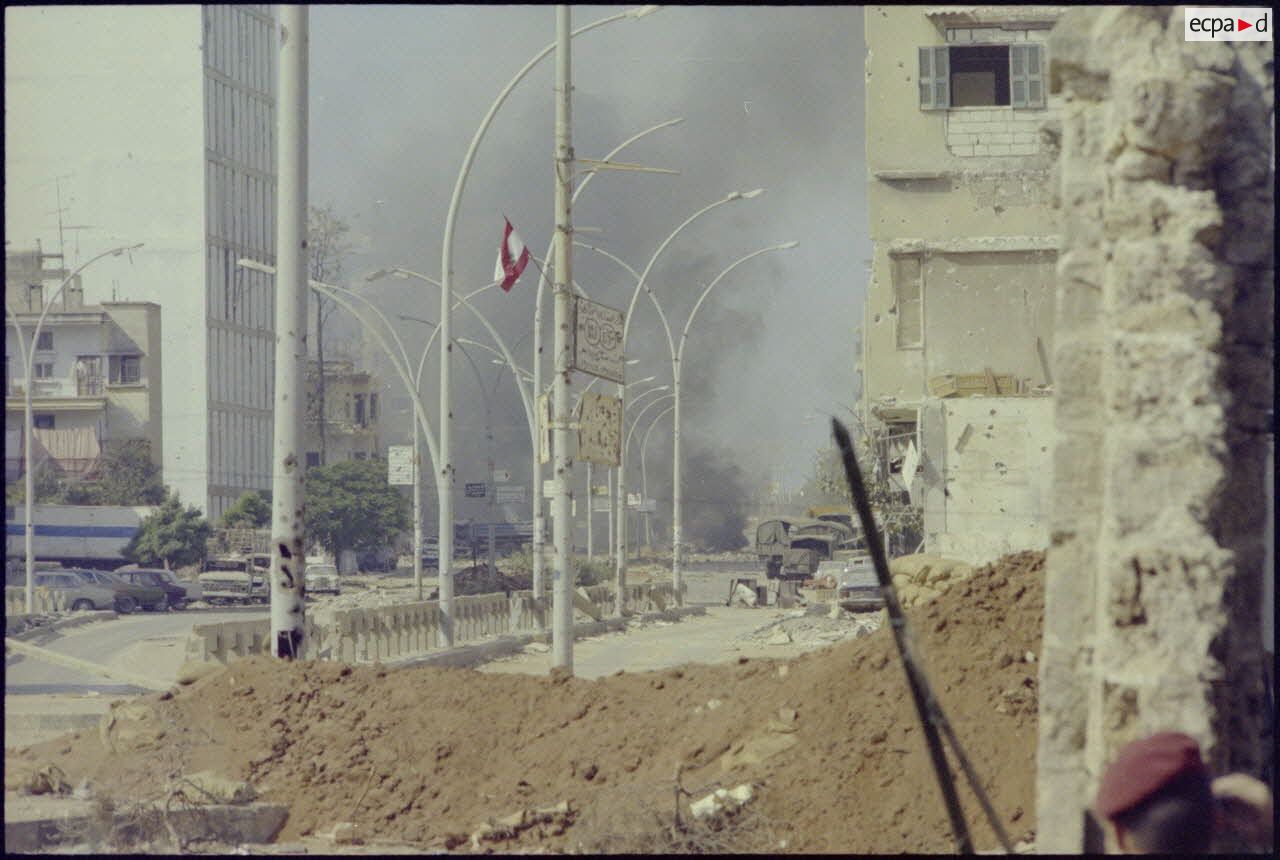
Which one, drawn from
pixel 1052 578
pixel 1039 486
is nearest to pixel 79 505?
pixel 1039 486

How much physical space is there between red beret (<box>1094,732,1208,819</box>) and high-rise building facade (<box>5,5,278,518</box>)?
79097 mm

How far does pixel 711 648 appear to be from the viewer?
107 feet

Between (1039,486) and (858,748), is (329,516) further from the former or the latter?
(858,748)

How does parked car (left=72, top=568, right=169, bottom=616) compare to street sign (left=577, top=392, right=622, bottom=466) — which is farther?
parked car (left=72, top=568, right=169, bottom=616)

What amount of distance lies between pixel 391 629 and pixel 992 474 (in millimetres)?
10961

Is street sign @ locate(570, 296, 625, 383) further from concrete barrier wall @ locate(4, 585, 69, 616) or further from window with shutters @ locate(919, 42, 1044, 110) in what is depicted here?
concrete barrier wall @ locate(4, 585, 69, 616)

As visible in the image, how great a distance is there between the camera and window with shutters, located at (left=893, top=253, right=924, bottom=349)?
35.7 m

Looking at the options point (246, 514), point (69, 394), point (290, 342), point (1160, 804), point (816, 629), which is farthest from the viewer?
point (69, 394)

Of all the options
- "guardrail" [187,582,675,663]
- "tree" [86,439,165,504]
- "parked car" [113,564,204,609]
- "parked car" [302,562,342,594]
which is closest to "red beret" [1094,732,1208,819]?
"guardrail" [187,582,675,663]

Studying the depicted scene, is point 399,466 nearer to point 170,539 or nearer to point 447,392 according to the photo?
point 447,392

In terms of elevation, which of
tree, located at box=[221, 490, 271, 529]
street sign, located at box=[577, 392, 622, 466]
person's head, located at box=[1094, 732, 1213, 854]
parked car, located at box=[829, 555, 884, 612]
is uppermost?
street sign, located at box=[577, 392, 622, 466]

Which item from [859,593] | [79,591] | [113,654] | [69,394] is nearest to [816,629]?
[859,593]

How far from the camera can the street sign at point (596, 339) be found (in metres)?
18.7

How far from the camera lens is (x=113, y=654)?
3459cm
